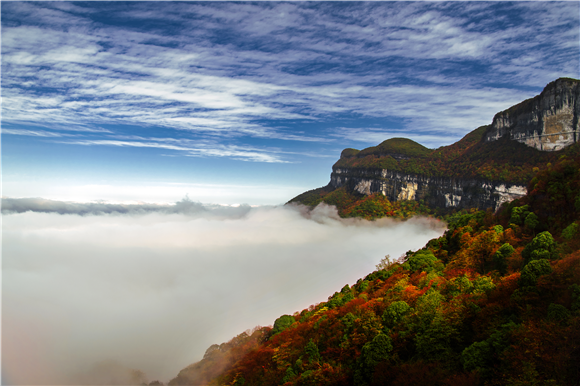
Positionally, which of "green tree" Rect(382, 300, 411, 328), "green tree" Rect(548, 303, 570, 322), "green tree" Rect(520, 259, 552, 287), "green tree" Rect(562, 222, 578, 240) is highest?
"green tree" Rect(562, 222, 578, 240)

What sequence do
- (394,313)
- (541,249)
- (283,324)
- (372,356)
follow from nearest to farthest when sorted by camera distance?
(372,356)
(541,249)
(394,313)
(283,324)

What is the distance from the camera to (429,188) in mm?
142625

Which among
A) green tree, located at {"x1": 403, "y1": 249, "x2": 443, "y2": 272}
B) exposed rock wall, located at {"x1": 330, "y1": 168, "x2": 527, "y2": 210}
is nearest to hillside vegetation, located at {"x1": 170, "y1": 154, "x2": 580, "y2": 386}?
green tree, located at {"x1": 403, "y1": 249, "x2": 443, "y2": 272}

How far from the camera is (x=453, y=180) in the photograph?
124938 millimetres

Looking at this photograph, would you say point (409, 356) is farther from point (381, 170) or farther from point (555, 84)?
point (381, 170)

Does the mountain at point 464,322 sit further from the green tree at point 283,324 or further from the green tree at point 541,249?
the green tree at point 283,324

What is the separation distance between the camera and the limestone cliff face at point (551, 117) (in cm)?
8706

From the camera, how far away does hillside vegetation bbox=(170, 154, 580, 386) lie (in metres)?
17.4

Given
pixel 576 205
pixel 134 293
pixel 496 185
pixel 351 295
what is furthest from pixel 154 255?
pixel 576 205

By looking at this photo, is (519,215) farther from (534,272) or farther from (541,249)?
(534,272)

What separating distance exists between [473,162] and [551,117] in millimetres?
31159

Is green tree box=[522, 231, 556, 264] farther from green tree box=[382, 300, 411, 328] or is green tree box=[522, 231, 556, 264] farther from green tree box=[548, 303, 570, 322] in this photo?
green tree box=[382, 300, 411, 328]

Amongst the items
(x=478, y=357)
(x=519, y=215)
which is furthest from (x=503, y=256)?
(x=478, y=357)

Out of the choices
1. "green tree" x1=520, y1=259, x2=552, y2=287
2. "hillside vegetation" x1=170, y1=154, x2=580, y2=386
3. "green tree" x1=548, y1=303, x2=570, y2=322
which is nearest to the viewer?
"hillside vegetation" x1=170, y1=154, x2=580, y2=386
